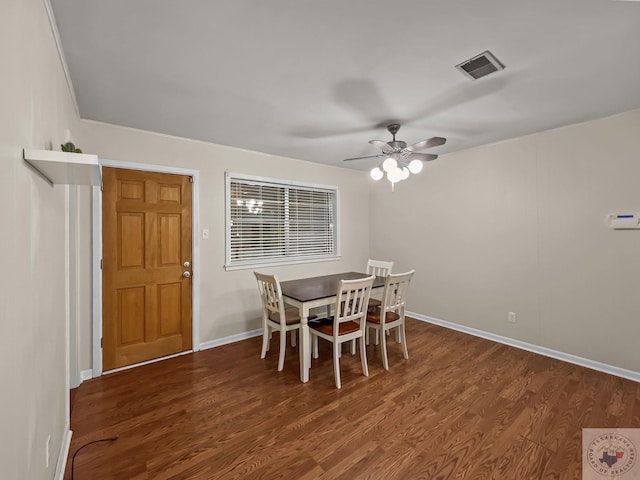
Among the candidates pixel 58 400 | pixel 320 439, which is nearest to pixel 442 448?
pixel 320 439

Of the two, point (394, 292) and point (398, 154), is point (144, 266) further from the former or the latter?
point (398, 154)

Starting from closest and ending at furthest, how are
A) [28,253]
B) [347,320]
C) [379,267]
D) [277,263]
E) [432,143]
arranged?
[28,253]
[432,143]
[347,320]
[277,263]
[379,267]

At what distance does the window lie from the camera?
373cm

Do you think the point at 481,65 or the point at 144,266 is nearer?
the point at 481,65

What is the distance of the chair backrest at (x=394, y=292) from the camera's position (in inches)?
113

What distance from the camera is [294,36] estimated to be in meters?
1.63

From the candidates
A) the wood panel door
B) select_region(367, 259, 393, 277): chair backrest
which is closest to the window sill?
the wood panel door

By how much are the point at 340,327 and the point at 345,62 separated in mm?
2238

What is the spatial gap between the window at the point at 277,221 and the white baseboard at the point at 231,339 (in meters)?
0.89

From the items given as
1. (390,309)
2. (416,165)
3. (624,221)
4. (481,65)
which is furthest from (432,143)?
(624,221)

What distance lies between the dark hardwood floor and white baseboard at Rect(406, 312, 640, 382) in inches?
4.6

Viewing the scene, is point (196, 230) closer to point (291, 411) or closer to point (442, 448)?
point (291, 411)

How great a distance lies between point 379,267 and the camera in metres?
4.16

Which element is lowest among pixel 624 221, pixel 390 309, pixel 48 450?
pixel 48 450
